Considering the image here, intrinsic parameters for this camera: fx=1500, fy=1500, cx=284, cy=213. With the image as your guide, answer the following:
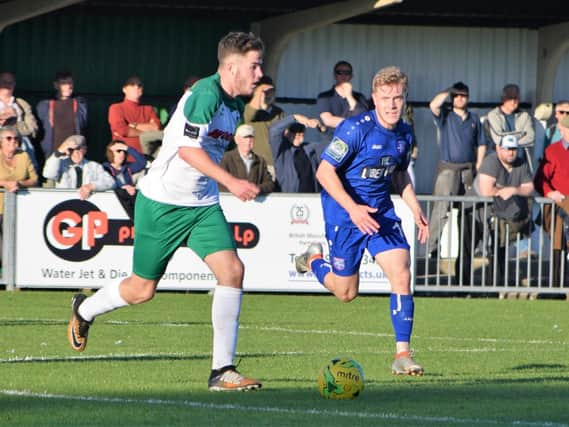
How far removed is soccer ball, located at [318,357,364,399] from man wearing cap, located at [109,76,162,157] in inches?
442

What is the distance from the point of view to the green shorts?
30.5ft

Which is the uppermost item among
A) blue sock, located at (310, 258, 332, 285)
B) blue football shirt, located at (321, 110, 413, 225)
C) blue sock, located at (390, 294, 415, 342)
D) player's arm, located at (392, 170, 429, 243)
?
blue football shirt, located at (321, 110, 413, 225)

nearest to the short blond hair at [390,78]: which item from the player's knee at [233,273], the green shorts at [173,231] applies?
the green shorts at [173,231]

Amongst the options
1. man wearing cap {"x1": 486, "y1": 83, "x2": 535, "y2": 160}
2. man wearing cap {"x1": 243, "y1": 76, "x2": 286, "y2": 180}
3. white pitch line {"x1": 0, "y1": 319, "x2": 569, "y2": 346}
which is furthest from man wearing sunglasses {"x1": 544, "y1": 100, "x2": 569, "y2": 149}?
white pitch line {"x1": 0, "y1": 319, "x2": 569, "y2": 346}

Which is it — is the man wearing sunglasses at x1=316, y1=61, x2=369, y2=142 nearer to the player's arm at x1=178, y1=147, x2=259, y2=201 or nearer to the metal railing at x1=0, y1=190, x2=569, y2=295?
the metal railing at x1=0, y1=190, x2=569, y2=295

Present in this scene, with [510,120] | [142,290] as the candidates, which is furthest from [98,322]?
[510,120]

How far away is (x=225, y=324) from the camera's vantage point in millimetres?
9039

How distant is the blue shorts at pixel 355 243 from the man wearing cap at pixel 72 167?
715 cm

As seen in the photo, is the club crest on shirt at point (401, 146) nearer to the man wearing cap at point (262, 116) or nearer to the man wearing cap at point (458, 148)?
the man wearing cap at point (262, 116)

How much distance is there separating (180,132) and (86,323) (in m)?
1.76

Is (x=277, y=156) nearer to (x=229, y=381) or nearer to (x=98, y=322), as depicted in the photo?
(x=98, y=322)

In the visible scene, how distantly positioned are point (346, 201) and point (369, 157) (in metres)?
0.56

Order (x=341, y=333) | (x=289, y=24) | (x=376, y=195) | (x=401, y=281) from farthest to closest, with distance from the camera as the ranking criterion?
(x=289, y=24) → (x=341, y=333) → (x=376, y=195) → (x=401, y=281)

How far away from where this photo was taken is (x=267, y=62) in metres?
22.9
